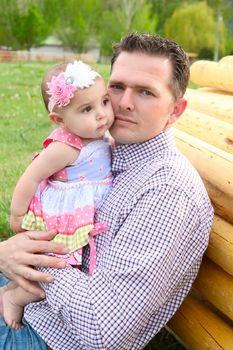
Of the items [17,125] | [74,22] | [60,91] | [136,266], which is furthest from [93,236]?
[74,22]

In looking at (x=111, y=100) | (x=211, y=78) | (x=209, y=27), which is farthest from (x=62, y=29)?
(x=111, y=100)

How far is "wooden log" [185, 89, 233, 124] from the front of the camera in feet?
13.1

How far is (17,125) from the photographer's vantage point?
895cm

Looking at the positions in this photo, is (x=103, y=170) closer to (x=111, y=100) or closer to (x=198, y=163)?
(x=111, y=100)

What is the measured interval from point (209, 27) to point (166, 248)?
4195 cm

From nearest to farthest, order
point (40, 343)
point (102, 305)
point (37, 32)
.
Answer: point (102, 305), point (40, 343), point (37, 32)

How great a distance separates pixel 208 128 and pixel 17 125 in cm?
558

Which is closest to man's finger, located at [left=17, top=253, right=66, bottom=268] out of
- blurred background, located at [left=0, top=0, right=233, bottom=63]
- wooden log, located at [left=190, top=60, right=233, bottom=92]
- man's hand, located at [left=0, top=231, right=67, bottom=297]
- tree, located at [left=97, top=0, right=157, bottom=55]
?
man's hand, located at [left=0, top=231, right=67, bottom=297]

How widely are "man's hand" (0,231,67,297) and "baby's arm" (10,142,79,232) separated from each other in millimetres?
159

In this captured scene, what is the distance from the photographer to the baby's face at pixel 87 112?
2.62 m

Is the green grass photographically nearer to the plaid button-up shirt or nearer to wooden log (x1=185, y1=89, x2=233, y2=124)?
wooden log (x1=185, y1=89, x2=233, y2=124)

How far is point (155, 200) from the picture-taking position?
2.44 metres

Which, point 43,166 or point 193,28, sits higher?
point 43,166

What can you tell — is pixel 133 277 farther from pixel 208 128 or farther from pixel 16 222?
pixel 208 128
